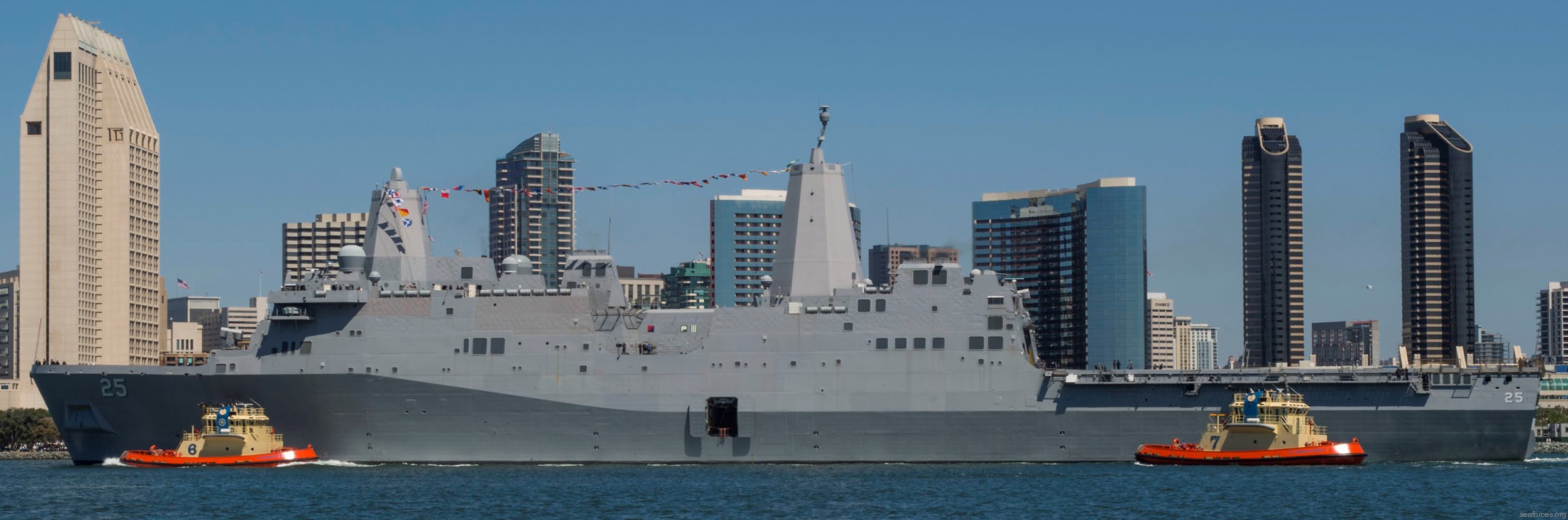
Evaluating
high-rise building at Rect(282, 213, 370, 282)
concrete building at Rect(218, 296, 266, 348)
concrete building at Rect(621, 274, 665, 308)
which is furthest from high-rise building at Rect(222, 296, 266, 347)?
concrete building at Rect(621, 274, 665, 308)

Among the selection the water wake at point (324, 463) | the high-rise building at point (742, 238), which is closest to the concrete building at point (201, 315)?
the high-rise building at point (742, 238)

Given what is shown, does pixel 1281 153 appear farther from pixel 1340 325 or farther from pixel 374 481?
pixel 374 481

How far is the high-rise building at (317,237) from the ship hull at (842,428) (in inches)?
3451

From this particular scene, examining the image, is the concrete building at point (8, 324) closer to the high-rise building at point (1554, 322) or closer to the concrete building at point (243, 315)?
the concrete building at point (243, 315)

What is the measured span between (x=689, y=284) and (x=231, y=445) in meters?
75.4

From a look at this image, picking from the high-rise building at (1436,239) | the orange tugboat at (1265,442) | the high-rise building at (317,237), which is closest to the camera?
the orange tugboat at (1265,442)

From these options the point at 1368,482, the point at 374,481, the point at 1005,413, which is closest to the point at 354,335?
the point at 374,481

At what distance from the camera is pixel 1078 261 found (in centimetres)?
11669

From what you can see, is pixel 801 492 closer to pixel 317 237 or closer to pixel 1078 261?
pixel 1078 261

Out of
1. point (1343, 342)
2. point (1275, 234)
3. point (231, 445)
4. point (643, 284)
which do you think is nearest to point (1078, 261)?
point (1275, 234)

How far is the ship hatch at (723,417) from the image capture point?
46188 mm

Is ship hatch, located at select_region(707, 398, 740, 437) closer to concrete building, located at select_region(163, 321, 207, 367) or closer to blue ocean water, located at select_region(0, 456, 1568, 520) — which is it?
blue ocean water, located at select_region(0, 456, 1568, 520)

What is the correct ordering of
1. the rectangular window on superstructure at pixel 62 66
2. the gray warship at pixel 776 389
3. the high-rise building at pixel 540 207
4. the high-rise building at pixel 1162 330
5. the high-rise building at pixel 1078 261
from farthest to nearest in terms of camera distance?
the high-rise building at pixel 1162 330 < the high-rise building at pixel 540 207 < the high-rise building at pixel 1078 261 < the rectangular window on superstructure at pixel 62 66 < the gray warship at pixel 776 389

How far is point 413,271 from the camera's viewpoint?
1955 inches
